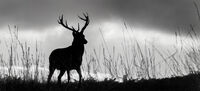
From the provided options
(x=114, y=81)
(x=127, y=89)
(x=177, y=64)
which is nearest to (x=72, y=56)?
(x=114, y=81)

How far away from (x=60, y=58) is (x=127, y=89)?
208 cm

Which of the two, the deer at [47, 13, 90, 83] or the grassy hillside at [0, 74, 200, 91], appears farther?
the deer at [47, 13, 90, 83]

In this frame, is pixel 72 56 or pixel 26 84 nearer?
pixel 26 84

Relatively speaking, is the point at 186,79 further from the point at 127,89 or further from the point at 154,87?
the point at 127,89

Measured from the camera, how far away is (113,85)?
7.05 meters

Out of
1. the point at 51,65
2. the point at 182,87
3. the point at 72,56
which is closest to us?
the point at 182,87

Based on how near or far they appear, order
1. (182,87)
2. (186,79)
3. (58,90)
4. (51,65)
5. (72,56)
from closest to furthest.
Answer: (58,90) < (182,87) < (186,79) < (72,56) < (51,65)

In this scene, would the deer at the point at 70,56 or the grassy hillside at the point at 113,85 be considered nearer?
the grassy hillside at the point at 113,85

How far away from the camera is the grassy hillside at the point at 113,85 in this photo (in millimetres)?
6273

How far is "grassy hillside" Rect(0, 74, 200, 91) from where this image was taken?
20.6ft

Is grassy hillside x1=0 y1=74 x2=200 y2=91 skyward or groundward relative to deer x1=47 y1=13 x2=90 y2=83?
groundward

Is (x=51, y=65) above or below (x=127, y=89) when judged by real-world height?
above

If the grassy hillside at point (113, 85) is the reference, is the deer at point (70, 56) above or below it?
above

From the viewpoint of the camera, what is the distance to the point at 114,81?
7.58 metres
